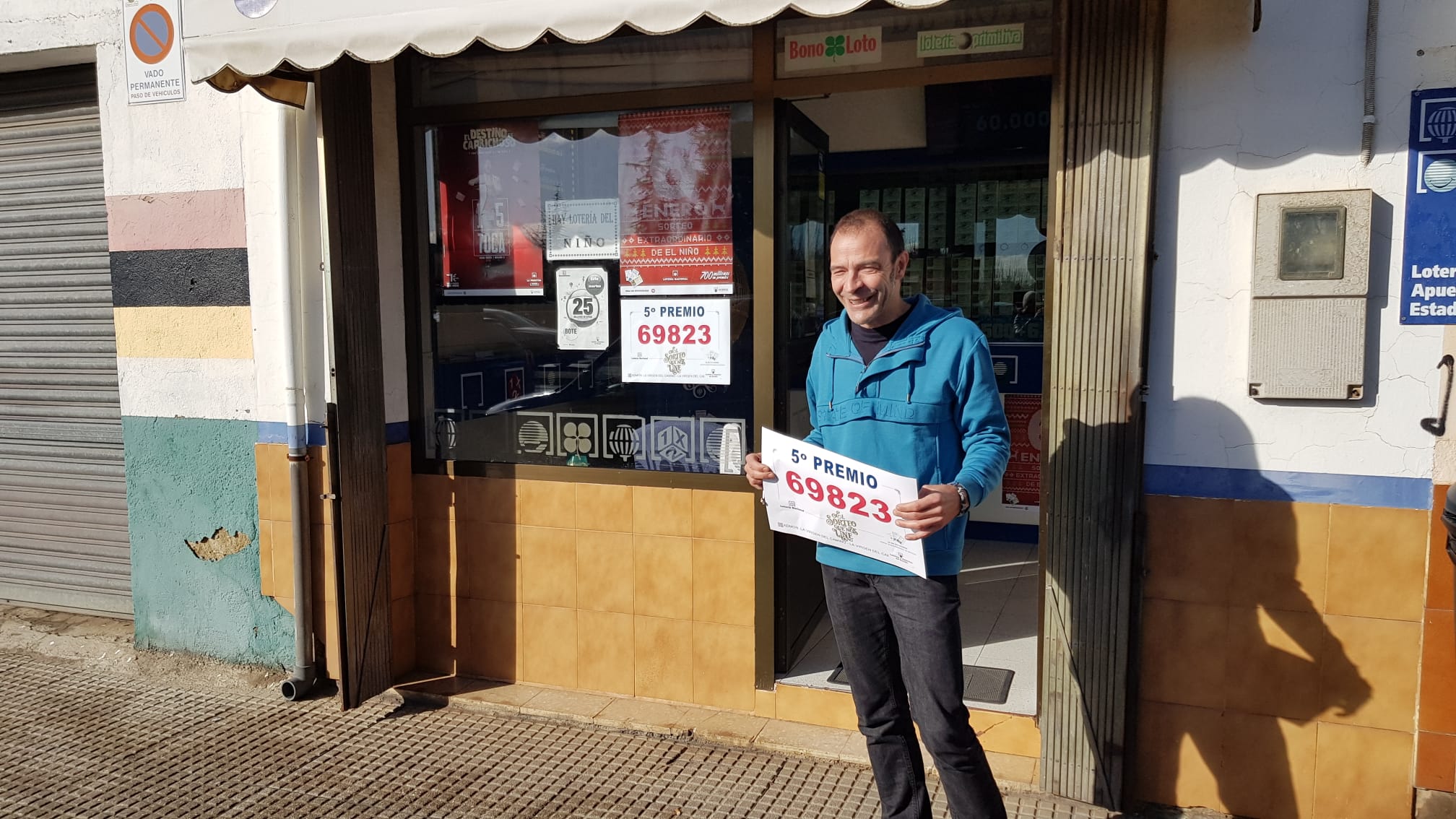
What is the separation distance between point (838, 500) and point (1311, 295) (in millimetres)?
1687

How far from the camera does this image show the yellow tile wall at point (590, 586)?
14.1ft

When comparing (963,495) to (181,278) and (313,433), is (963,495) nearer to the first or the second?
(313,433)

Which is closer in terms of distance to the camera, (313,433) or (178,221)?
(313,433)

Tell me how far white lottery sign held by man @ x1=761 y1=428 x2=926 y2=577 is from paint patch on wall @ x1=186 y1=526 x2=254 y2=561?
3145 mm

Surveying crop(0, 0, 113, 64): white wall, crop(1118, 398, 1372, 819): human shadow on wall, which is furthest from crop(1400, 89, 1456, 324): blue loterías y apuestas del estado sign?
crop(0, 0, 113, 64): white wall

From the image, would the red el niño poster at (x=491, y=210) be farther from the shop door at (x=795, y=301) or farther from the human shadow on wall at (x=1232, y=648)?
the human shadow on wall at (x=1232, y=648)

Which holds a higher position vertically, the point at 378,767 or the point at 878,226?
the point at 878,226

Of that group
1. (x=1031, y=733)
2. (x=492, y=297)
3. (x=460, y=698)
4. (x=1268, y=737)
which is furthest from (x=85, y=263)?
(x=1268, y=737)

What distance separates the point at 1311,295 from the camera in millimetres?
3184

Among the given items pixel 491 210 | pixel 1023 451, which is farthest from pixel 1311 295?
pixel 1023 451

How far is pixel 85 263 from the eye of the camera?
549cm

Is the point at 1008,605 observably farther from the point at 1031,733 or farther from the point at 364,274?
the point at 364,274

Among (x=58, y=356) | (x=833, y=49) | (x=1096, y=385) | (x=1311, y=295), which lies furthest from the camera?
(x=58, y=356)

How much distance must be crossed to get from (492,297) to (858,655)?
8.39 feet
